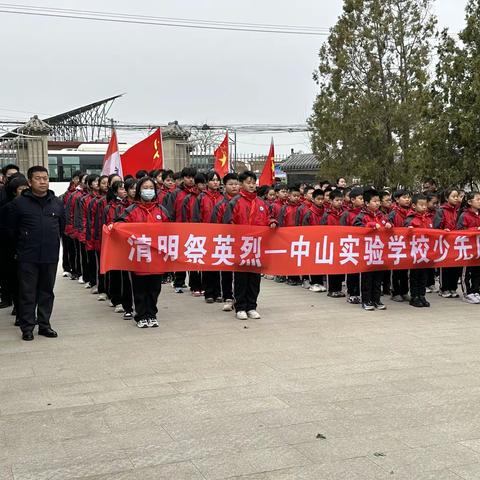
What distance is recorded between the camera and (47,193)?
23.2 feet

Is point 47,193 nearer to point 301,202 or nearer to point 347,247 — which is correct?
point 347,247

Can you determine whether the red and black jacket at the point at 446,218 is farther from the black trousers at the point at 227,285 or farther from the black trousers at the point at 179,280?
the black trousers at the point at 179,280

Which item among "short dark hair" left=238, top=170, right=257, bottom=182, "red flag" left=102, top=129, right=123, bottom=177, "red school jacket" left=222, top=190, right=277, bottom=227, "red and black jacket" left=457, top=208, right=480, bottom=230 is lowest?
"red and black jacket" left=457, top=208, right=480, bottom=230

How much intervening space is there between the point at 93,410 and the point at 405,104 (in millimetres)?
13388

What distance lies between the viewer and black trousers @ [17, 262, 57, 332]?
271 inches

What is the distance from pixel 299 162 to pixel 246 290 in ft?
114

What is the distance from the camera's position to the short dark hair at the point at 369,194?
28.7 feet

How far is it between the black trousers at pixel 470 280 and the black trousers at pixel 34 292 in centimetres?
561

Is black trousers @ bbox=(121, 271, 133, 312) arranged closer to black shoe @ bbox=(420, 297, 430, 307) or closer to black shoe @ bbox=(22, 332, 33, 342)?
black shoe @ bbox=(22, 332, 33, 342)

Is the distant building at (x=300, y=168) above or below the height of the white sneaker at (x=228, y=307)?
above

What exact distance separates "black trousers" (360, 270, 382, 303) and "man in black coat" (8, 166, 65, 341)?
391 centimetres

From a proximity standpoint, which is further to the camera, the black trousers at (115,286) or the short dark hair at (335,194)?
the short dark hair at (335,194)

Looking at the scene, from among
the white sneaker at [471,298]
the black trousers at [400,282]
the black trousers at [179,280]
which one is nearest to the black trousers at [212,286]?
the black trousers at [179,280]

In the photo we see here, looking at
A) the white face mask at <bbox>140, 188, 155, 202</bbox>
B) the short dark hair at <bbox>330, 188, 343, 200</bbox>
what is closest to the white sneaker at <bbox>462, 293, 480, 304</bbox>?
the short dark hair at <bbox>330, 188, 343, 200</bbox>
